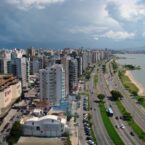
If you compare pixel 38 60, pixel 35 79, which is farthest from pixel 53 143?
pixel 38 60

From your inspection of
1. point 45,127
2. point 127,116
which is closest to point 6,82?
point 45,127

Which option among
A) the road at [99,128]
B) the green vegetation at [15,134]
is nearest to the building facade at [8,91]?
the green vegetation at [15,134]

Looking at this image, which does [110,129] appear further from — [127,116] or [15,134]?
[15,134]

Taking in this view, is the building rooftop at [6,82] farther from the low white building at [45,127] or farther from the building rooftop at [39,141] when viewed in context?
the building rooftop at [39,141]

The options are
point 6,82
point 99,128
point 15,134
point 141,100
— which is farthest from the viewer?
point 141,100

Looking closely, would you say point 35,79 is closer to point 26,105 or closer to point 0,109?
point 26,105

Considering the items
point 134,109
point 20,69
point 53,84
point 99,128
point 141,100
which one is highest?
point 20,69
